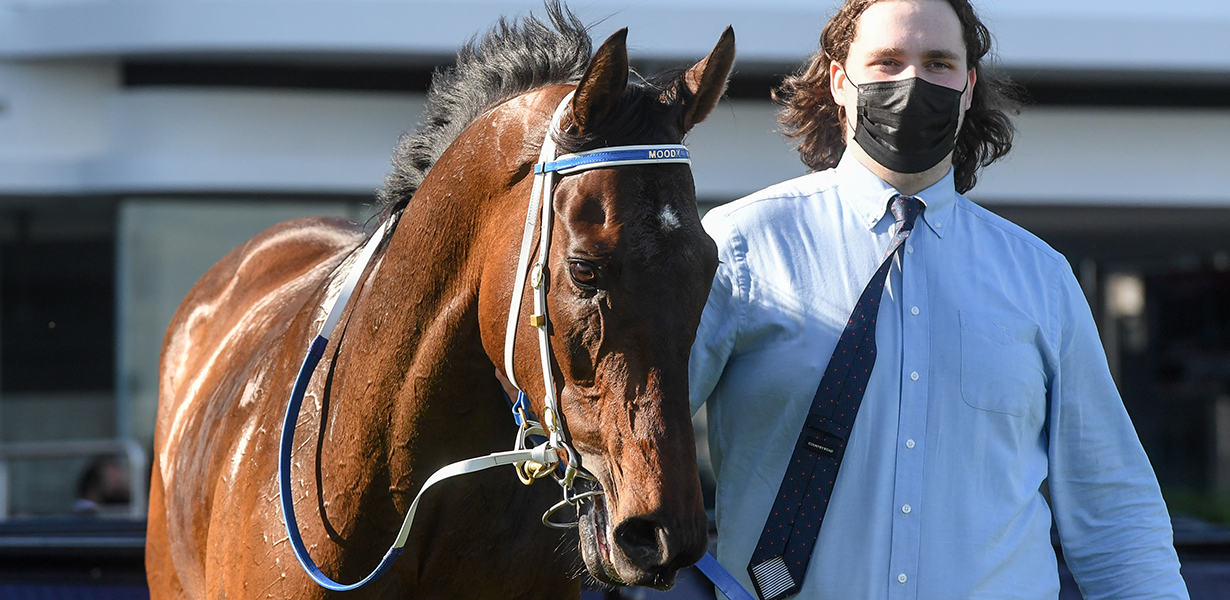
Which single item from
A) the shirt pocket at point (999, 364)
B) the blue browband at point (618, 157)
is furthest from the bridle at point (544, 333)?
the shirt pocket at point (999, 364)

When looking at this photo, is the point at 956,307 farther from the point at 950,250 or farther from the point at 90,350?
the point at 90,350

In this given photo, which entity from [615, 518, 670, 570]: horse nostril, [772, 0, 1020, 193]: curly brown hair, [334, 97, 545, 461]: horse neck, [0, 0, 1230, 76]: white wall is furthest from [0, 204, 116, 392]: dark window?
[615, 518, 670, 570]: horse nostril

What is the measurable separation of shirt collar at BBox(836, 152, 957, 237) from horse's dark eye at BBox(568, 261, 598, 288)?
2.04ft

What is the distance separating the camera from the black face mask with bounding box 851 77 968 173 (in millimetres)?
1897

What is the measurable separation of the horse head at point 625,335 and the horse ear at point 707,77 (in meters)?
→ 0.13

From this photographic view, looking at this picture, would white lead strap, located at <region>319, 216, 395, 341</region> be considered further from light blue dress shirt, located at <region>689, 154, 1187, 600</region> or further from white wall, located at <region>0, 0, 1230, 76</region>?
white wall, located at <region>0, 0, 1230, 76</region>

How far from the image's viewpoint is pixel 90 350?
928 cm

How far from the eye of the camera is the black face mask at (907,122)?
74.7 inches

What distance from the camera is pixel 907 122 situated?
191 centimetres

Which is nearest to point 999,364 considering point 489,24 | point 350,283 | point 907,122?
point 907,122

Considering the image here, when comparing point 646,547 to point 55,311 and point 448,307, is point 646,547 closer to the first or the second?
point 448,307

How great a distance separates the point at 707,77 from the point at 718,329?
43cm

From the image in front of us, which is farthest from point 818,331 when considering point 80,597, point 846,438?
point 80,597

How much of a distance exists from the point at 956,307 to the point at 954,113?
0.34 metres
